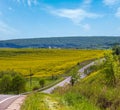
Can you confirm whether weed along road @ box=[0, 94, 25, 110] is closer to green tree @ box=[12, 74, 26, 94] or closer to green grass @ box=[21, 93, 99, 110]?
green grass @ box=[21, 93, 99, 110]

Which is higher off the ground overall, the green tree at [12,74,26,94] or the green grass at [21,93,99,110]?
the green grass at [21,93,99,110]

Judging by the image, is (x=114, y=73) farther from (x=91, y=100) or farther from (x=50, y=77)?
(x=50, y=77)

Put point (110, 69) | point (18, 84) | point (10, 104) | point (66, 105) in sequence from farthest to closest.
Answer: point (18, 84)
point (110, 69)
point (10, 104)
point (66, 105)

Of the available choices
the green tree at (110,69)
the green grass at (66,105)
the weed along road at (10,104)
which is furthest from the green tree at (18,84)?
the green grass at (66,105)

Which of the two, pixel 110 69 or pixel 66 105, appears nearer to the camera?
pixel 66 105

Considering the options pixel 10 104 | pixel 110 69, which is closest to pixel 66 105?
pixel 10 104

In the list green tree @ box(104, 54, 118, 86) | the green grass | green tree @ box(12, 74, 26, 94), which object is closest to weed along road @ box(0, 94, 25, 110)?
the green grass

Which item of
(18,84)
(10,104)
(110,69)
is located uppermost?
(110,69)

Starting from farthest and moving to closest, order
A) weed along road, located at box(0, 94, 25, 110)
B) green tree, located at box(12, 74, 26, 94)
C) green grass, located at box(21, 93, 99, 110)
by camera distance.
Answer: green tree, located at box(12, 74, 26, 94) < weed along road, located at box(0, 94, 25, 110) < green grass, located at box(21, 93, 99, 110)

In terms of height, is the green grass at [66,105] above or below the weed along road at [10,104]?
above

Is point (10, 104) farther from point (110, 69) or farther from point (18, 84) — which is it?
point (18, 84)

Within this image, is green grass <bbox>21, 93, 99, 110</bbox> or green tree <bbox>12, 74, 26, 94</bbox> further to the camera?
green tree <bbox>12, 74, 26, 94</bbox>

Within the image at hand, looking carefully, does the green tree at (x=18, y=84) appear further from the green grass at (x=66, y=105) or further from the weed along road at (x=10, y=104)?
the green grass at (x=66, y=105)

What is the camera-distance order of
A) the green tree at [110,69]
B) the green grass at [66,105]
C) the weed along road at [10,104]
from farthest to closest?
the green tree at [110,69]
the weed along road at [10,104]
the green grass at [66,105]
